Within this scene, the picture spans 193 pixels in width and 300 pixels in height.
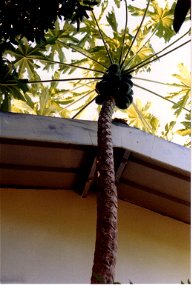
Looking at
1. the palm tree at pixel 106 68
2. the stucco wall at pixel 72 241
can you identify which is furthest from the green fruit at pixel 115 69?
the stucco wall at pixel 72 241

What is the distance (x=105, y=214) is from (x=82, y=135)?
3.80ft

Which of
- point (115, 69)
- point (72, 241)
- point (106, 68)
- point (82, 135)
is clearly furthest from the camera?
point (106, 68)

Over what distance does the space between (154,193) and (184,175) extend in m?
0.39

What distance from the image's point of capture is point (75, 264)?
3.29m

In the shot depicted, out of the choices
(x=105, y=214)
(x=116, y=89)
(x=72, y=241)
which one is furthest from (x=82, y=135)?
(x=105, y=214)

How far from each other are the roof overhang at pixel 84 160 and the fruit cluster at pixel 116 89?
12.7 inches

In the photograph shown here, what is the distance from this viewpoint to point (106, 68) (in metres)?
4.53

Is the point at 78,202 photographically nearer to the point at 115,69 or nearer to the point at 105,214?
the point at 115,69

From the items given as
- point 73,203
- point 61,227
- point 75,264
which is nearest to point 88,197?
point 73,203

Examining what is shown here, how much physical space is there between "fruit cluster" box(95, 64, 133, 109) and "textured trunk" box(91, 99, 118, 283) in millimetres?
559

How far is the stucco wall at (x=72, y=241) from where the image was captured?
320 centimetres

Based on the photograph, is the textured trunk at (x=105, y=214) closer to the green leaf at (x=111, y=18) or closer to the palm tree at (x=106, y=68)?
the palm tree at (x=106, y=68)

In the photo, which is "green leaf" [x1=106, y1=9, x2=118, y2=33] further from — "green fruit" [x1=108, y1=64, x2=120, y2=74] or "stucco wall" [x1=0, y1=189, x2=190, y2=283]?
"stucco wall" [x1=0, y1=189, x2=190, y2=283]
